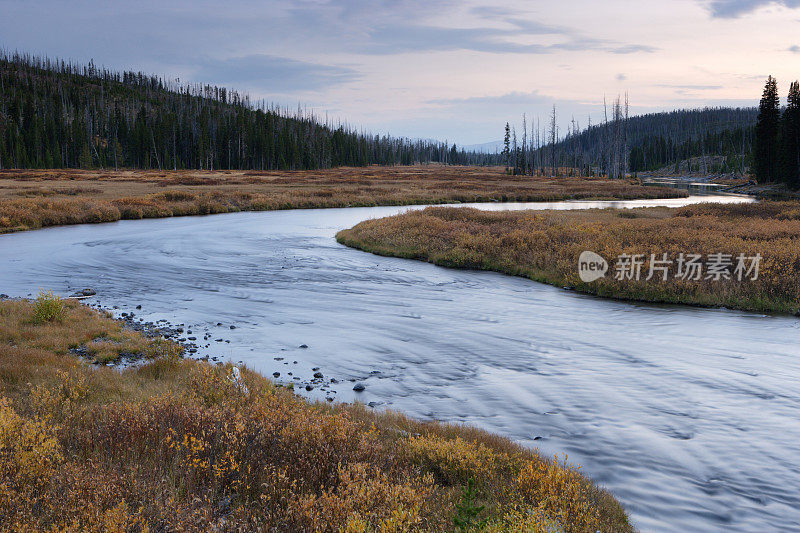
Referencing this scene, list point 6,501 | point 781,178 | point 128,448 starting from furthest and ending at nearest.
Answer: point 781,178 < point 128,448 < point 6,501

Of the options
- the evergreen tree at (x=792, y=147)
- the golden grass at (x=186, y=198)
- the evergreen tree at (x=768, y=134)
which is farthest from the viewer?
the evergreen tree at (x=768, y=134)

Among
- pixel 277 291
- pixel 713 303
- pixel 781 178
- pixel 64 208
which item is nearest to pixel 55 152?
pixel 64 208

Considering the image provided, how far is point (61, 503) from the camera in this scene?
4.67 metres

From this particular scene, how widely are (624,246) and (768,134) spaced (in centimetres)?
8006

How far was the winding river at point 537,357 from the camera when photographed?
7668 mm

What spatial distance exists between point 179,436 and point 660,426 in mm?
8108

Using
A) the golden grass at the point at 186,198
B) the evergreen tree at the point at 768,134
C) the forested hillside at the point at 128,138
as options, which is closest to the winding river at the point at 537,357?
the golden grass at the point at 186,198

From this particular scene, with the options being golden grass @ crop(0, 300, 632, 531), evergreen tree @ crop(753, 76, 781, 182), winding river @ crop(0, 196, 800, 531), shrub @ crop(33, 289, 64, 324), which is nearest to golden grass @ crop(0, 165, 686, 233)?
winding river @ crop(0, 196, 800, 531)

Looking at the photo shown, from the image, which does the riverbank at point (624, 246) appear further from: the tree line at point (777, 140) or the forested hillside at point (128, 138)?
the forested hillside at point (128, 138)

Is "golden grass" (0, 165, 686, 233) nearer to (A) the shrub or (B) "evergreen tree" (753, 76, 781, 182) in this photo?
(B) "evergreen tree" (753, 76, 781, 182)

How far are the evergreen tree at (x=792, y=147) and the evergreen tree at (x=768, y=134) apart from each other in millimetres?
5488

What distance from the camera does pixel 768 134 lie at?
8112cm

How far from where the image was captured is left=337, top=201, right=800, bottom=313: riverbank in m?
17.6

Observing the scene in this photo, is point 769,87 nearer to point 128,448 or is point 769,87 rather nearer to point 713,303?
point 713,303
